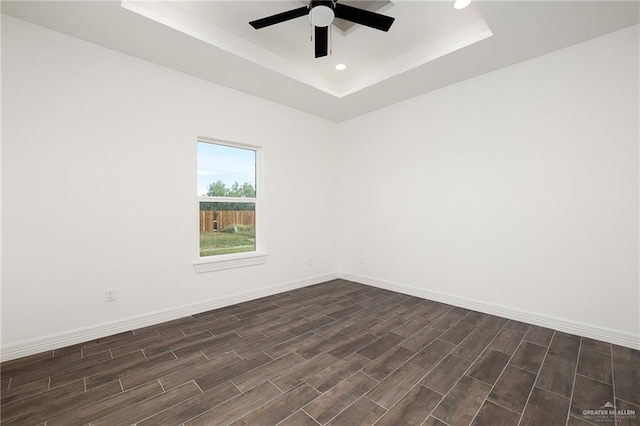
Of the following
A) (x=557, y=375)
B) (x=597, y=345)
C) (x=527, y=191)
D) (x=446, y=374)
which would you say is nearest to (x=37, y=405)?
(x=446, y=374)

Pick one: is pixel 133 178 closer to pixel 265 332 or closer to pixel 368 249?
pixel 265 332

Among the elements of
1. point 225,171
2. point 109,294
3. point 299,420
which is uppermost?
point 225,171

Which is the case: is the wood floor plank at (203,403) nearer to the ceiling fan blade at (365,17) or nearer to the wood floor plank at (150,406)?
the wood floor plank at (150,406)

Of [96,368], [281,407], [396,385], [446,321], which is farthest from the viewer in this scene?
[446,321]

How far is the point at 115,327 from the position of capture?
2729 mm

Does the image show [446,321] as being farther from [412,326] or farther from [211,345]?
[211,345]

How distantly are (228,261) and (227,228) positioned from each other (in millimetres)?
453

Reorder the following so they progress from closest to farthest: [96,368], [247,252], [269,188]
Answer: [96,368] < [247,252] < [269,188]

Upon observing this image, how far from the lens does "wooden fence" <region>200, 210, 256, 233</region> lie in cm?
351

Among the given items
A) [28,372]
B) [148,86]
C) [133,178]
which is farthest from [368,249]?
[28,372]

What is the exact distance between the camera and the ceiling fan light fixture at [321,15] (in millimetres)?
2125

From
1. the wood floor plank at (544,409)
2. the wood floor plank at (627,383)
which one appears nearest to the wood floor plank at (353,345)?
the wood floor plank at (544,409)

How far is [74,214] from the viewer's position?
2.55 metres

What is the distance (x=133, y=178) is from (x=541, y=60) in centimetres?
436
